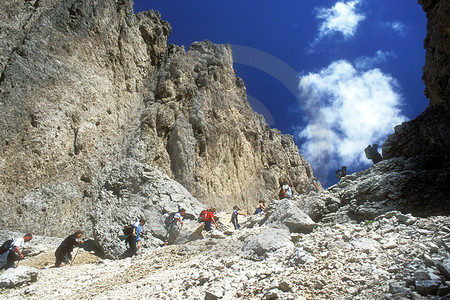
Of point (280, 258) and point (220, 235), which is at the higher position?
point (220, 235)

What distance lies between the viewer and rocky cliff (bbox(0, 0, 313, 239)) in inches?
660

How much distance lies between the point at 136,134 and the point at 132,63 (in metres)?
7.97

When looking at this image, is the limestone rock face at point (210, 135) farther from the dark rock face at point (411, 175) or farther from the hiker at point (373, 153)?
the dark rock face at point (411, 175)

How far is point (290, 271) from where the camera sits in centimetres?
592

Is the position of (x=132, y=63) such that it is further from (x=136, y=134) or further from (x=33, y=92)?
(x=33, y=92)

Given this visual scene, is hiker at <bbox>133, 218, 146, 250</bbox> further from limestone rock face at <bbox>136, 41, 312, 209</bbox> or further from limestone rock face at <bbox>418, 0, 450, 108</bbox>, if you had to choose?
limestone rock face at <bbox>418, 0, 450, 108</bbox>

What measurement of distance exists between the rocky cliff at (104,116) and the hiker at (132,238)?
60.1 inches

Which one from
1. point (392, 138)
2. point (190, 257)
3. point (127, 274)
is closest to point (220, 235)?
point (190, 257)

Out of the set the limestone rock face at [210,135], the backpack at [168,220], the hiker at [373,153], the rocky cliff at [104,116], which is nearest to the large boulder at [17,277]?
the rocky cliff at [104,116]

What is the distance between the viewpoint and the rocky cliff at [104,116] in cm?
1677

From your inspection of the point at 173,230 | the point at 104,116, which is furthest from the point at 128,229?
the point at 104,116

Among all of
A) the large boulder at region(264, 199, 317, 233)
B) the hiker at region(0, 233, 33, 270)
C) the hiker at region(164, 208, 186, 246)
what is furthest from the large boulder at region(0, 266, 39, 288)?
the large boulder at region(264, 199, 317, 233)

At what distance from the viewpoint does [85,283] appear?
871 centimetres

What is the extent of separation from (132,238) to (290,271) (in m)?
7.51
